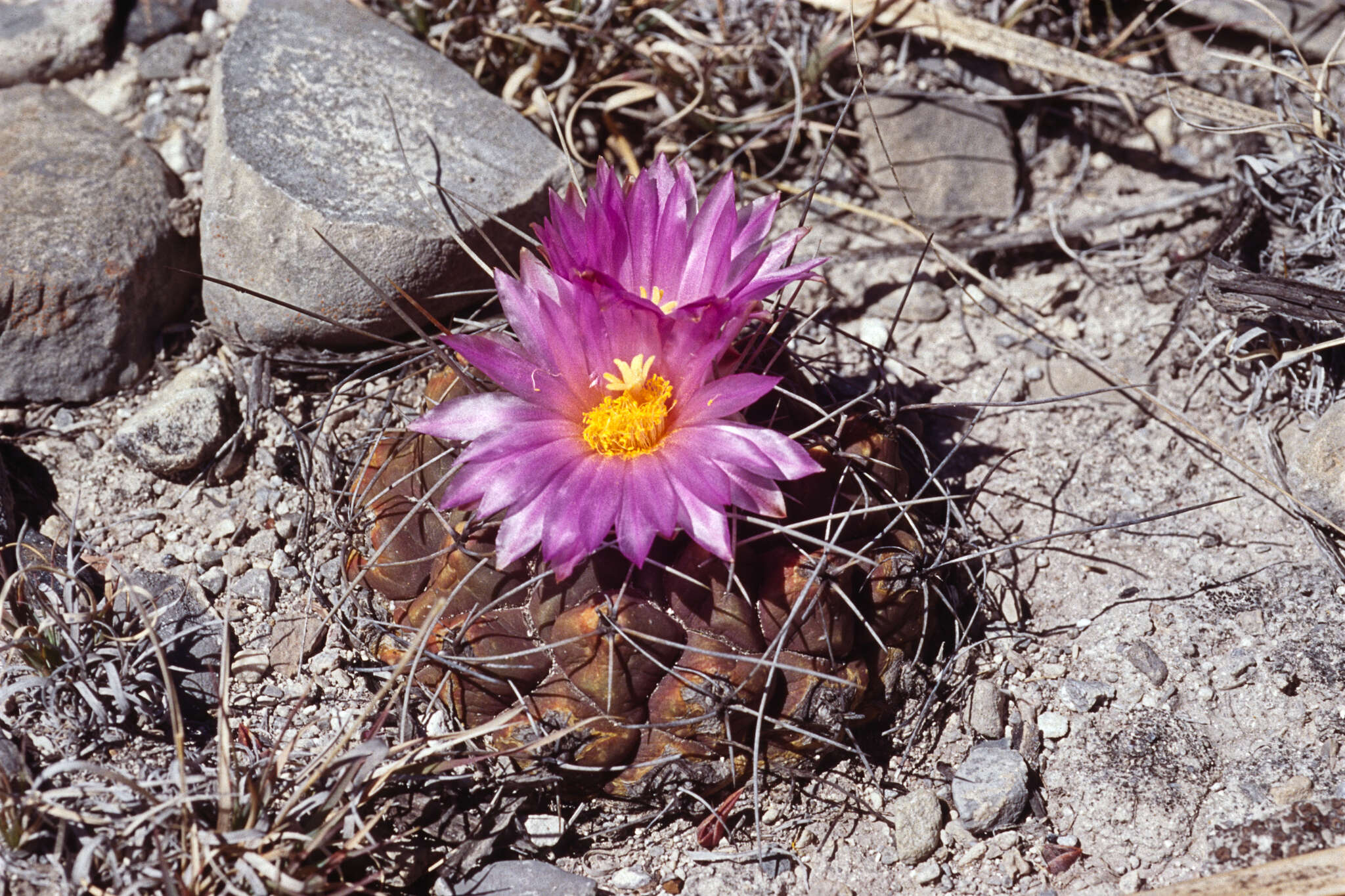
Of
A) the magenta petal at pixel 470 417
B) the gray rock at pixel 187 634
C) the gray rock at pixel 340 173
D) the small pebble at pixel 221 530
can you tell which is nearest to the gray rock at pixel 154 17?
the gray rock at pixel 340 173

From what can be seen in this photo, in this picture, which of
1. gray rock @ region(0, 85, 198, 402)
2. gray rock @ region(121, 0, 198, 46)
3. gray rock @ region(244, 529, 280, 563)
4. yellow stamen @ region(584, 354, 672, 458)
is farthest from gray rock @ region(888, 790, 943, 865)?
gray rock @ region(121, 0, 198, 46)

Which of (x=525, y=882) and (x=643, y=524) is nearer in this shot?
(x=643, y=524)

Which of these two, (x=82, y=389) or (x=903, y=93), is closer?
(x=82, y=389)

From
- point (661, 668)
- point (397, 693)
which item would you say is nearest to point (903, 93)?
point (661, 668)

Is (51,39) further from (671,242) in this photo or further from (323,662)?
(671,242)

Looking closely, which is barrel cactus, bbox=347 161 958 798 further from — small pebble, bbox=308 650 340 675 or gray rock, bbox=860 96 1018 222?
gray rock, bbox=860 96 1018 222

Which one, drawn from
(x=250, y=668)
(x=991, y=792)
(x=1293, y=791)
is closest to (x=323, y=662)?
(x=250, y=668)

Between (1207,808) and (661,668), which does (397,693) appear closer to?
(661,668)
